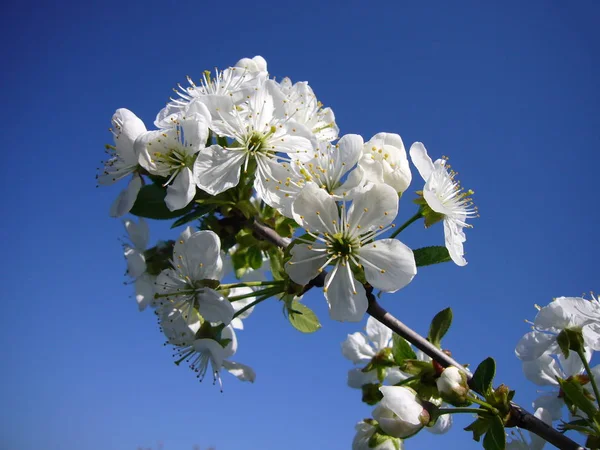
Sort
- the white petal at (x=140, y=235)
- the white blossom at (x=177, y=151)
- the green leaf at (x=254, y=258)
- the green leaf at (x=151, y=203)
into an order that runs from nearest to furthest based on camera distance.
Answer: the white blossom at (x=177, y=151)
the green leaf at (x=151, y=203)
the green leaf at (x=254, y=258)
the white petal at (x=140, y=235)

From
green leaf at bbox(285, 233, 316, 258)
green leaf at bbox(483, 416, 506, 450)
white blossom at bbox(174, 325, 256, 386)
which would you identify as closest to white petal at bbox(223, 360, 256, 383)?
white blossom at bbox(174, 325, 256, 386)

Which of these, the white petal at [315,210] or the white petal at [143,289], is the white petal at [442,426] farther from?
the white petal at [143,289]

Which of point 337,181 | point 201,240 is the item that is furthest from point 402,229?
point 201,240

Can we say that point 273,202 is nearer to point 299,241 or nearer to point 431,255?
point 299,241

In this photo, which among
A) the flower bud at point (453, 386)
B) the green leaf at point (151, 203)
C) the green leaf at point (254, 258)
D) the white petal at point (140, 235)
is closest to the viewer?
the flower bud at point (453, 386)

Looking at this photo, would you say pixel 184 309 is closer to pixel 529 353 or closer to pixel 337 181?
pixel 337 181

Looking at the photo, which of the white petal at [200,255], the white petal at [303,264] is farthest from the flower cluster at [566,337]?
the white petal at [200,255]

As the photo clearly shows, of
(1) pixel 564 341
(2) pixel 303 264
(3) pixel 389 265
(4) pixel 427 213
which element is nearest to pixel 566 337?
(1) pixel 564 341

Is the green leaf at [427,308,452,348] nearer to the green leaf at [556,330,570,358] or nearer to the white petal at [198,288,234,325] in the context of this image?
the green leaf at [556,330,570,358]
